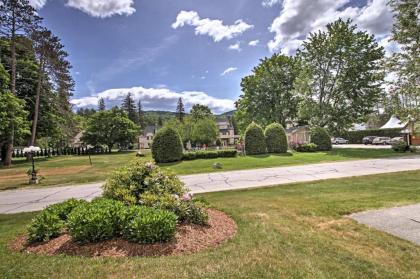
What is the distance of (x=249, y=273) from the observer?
10.2ft

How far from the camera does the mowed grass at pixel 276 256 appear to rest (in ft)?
10.4

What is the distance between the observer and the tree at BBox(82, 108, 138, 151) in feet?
165

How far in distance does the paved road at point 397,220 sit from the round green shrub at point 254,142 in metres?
16.8

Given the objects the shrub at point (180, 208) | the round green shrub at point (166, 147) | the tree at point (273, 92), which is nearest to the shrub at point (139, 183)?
the shrub at point (180, 208)

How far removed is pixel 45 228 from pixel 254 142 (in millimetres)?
19932

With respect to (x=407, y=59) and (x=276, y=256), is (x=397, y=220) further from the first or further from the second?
(x=407, y=59)

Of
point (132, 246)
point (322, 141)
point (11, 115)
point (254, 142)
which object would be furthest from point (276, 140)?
point (11, 115)

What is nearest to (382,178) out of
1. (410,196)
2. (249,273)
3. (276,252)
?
(410,196)

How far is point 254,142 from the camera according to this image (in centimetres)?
2298

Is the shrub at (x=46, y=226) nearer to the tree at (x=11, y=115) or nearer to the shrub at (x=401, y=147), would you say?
the tree at (x=11, y=115)

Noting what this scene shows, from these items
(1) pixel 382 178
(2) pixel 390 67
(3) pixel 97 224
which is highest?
(2) pixel 390 67

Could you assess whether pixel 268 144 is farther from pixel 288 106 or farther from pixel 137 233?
pixel 137 233

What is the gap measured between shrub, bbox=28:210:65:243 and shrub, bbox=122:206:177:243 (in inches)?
50.8

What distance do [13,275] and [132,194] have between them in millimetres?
2263
